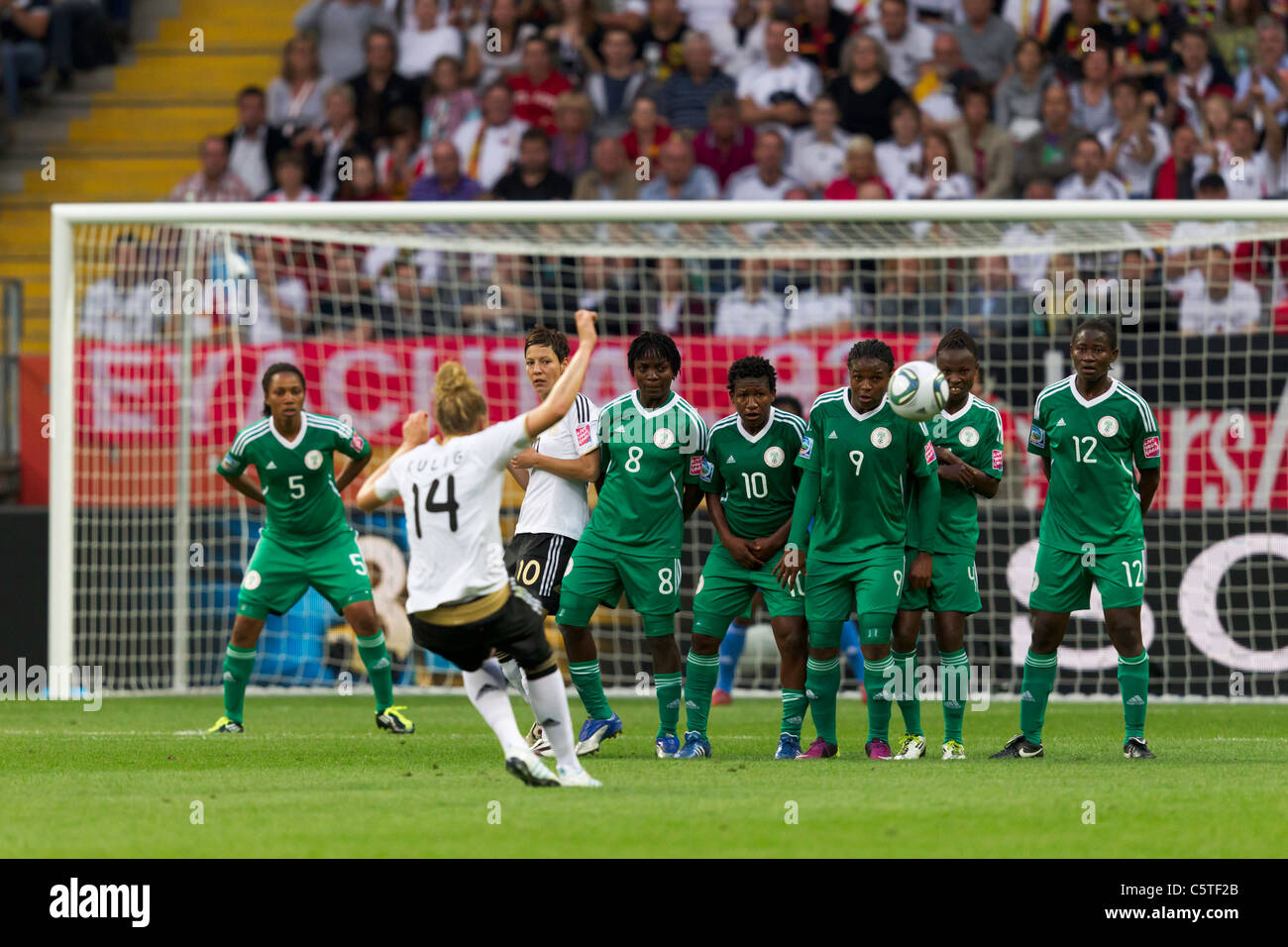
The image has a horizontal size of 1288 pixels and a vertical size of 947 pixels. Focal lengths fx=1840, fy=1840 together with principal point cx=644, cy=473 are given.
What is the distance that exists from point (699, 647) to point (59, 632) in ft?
18.8

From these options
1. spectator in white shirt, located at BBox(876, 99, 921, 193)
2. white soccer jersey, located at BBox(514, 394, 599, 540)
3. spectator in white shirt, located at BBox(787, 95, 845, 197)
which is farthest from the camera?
spectator in white shirt, located at BBox(787, 95, 845, 197)

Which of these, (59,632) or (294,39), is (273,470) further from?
(294,39)

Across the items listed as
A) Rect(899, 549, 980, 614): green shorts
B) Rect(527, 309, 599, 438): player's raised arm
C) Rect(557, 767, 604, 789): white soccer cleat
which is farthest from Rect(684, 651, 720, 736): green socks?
Rect(527, 309, 599, 438): player's raised arm

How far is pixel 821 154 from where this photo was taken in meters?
16.6

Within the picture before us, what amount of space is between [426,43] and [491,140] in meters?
1.68

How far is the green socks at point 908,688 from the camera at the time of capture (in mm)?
8805

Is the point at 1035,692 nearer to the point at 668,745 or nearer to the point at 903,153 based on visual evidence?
the point at 668,745

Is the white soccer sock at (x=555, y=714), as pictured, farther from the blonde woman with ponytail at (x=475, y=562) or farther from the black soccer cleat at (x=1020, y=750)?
the black soccer cleat at (x=1020, y=750)

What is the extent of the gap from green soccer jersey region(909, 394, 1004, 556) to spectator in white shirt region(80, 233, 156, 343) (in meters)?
7.38

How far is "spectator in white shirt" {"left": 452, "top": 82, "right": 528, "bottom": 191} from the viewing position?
17.0m

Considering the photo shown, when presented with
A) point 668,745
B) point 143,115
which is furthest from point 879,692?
point 143,115

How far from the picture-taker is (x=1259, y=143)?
1599 centimetres

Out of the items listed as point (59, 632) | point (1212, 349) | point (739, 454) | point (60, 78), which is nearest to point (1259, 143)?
point (1212, 349)

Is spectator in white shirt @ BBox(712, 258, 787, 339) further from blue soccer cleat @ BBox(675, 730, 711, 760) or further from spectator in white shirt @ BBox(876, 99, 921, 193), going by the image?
blue soccer cleat @ BBox(675, 730, 711, 760)
